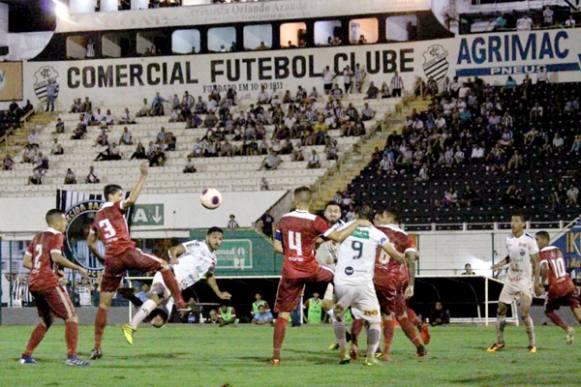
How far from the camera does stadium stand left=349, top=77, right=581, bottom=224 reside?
4312cm

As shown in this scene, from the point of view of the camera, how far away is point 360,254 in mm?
16828

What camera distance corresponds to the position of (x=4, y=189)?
5297 cm

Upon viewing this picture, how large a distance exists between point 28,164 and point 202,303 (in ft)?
69.8

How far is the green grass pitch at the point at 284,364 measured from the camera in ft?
47.7


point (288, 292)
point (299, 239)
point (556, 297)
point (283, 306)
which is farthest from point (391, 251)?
point (556, 297)

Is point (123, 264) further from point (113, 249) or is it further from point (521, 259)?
point (521, 259)

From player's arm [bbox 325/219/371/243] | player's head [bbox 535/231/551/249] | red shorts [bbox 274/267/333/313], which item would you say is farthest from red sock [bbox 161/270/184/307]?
player's head [bbox 535/231/551/249]

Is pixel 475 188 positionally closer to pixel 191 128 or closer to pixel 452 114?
pixel 452 114

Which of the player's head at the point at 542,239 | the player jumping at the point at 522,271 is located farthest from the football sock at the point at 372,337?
the player's head at the point at 542,239

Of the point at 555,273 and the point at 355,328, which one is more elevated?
the point at 555,273

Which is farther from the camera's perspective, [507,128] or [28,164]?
[28,164]

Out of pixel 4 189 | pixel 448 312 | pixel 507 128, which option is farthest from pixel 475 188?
pixel 4 189

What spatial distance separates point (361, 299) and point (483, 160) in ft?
98.1

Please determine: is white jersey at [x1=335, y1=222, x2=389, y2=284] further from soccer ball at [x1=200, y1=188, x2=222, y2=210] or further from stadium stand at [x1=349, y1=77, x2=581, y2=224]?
stadium stand at [x1=349, y1=77, x2=581, y2=224]
